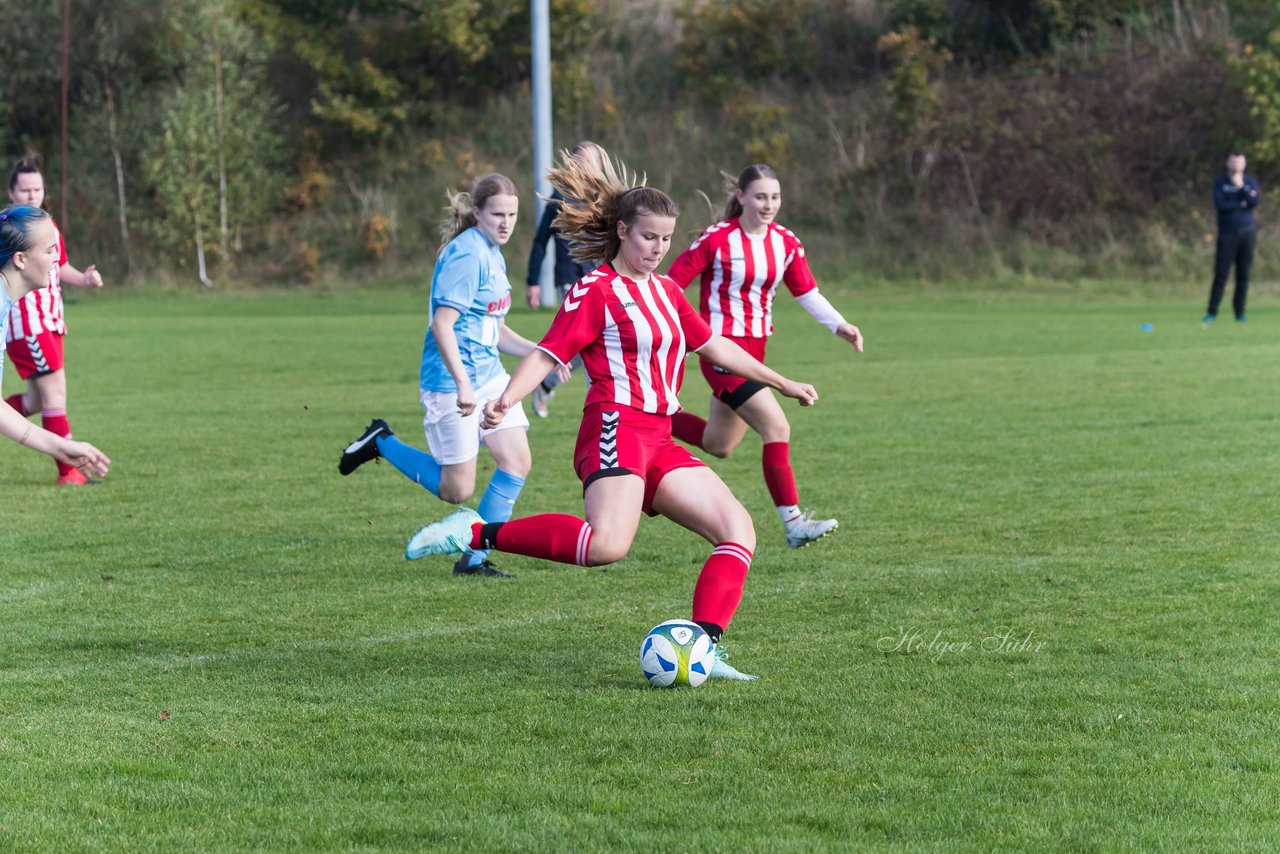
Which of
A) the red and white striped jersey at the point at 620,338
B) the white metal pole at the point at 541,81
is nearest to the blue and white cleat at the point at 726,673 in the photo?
the red and white striped jersey at the point at 620,338

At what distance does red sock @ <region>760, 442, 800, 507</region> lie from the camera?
770 cm

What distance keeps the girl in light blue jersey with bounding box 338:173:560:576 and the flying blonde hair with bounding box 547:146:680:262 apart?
1419mm

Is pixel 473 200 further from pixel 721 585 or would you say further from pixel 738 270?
pixel 721 585

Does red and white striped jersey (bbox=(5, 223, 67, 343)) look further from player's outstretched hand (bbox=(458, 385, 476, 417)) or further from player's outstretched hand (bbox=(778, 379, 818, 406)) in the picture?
player's outstretched hand (bbox=(778, 379, 818, 406))

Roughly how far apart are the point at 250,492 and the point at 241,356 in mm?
9390

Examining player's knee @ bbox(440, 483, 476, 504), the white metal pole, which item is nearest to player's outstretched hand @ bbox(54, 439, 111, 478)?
player's knee @ bbox(440, 483, 476, 504)

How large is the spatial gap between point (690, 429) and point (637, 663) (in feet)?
9.80

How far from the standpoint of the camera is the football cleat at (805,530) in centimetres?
746

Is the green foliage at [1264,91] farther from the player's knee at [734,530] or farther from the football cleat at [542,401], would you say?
the player's knee at [734,530]

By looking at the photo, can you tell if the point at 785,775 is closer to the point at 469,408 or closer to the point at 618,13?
the point at 469,408

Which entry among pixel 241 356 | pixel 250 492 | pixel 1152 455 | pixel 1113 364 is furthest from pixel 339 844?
pixel 241 356

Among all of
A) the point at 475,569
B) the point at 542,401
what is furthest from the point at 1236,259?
the point at 475,569

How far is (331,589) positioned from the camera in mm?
6707

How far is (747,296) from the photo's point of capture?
8094 millimetres
